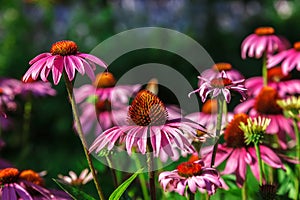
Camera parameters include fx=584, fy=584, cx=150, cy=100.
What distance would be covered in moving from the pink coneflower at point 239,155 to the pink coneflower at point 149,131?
0.85 feet

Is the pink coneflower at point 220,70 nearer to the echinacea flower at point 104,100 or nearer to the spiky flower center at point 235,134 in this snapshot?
the spiky flower center at point 235,134

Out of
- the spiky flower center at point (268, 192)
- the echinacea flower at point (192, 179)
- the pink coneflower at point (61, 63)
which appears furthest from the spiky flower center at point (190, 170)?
the pink coneflower at point (61, 63)

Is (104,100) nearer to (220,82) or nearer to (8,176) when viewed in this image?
(8,176)

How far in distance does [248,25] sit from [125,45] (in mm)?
1821

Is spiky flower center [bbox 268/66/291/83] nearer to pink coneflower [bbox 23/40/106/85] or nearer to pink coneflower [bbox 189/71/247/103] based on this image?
pink coneflower [bbox 189/71/247/103]

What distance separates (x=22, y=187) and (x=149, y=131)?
0.95ft

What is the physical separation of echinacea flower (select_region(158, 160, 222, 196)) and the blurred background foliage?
1.24 m

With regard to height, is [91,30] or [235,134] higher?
[91,30]

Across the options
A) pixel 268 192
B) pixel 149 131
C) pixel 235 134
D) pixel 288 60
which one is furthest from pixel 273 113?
pixel 149 131

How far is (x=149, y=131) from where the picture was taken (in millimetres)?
968

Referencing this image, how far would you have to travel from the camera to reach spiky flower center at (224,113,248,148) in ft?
4.05

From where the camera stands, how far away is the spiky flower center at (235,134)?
1.23 m

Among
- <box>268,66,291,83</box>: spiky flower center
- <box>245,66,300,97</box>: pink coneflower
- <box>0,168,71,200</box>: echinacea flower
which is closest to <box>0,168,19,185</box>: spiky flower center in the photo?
<box>0,168,71,200</box>: echinacea flower

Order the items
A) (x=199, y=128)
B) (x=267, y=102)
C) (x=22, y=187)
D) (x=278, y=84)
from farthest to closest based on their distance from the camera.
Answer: (x=278, y=84), (x=267, y=102), (x=22, y=187), (x=199, y=128)
